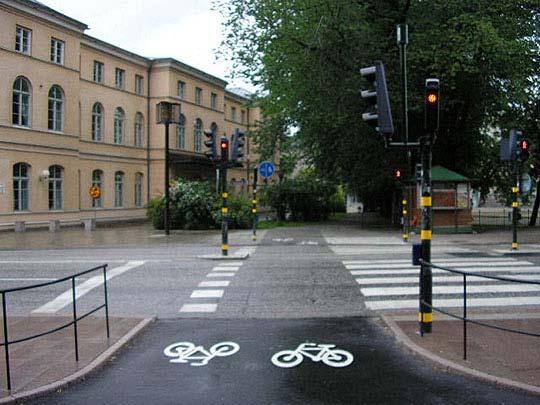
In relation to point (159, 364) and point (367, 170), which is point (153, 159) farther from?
point (159, 364)

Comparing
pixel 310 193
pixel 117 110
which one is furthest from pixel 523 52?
pixel 117 110

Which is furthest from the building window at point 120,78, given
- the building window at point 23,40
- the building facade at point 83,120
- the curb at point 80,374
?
the curb at point 80,374

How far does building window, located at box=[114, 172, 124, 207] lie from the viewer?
42750 millimetres

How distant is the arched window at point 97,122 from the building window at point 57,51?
5.84 meters

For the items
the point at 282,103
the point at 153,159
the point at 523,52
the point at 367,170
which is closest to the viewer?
the point at 523,52

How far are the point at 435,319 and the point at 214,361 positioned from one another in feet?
11.3

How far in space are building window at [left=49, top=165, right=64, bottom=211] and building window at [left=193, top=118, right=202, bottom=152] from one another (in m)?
17.3

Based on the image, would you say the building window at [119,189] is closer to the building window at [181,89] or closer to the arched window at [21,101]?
the building window at [181,89]

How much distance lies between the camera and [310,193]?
38.5 metres

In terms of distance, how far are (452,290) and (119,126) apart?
36.7 m

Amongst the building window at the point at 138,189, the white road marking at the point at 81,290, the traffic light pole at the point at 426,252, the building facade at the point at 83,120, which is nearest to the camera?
the traffic light pole at the point at 426,252

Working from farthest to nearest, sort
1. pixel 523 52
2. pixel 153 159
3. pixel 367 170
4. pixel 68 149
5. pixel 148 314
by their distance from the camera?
pixel 153 159
pixel 68 149
pixel 367 170
pixel 523 52
pixel 148 314

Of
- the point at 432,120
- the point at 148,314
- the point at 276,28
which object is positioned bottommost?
the point at 148,314

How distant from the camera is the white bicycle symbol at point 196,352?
6.45 metres
